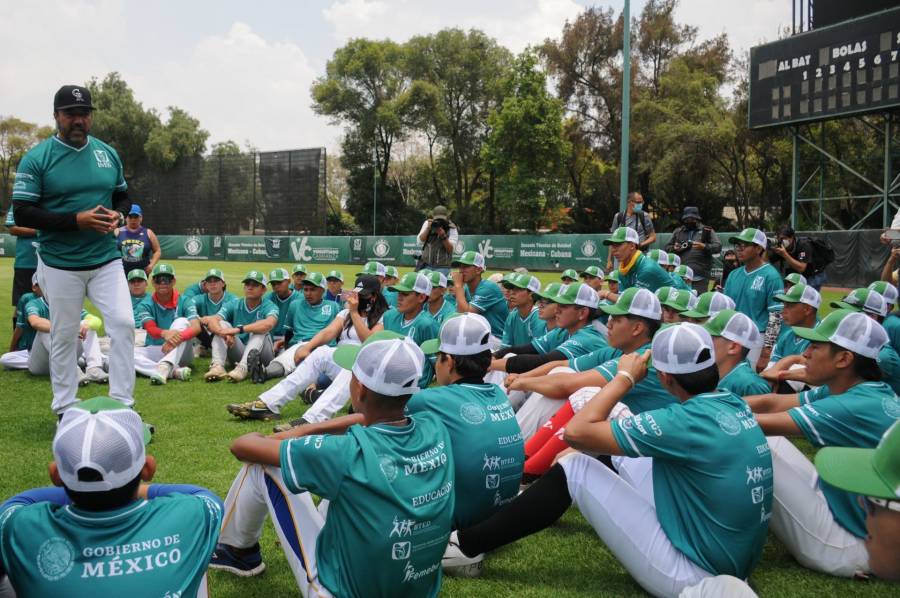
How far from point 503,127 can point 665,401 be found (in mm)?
40068

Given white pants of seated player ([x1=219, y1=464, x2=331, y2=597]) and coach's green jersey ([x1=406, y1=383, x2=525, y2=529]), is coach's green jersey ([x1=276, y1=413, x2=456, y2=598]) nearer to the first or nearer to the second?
white pants of seated player ([x1=219, y1=464, x2=331, y2=597])

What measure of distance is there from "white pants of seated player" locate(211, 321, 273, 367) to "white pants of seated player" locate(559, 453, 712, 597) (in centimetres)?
618

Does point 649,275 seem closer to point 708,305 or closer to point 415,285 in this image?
point 708,305

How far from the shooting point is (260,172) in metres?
43.3

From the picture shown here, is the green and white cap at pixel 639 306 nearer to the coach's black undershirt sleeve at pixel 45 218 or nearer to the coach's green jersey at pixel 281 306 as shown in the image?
the coach's black undershirt sleeve at pixel 45 218

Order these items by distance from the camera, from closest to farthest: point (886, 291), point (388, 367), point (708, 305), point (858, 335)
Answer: point (388, 367), point (858, 335), point (708, 305), point (886, 291)

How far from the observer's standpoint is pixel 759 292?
301 inches

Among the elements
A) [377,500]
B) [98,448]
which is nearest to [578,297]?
[377,500]

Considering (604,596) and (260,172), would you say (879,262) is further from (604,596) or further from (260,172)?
(260,172)

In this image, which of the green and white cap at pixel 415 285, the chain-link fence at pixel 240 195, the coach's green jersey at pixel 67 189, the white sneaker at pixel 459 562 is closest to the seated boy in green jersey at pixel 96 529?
the white sneaker at pixel 459 562

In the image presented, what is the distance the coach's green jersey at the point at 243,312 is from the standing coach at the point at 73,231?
3.74 meters

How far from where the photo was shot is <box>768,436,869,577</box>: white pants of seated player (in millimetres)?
3580

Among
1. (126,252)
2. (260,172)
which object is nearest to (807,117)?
(126,252)

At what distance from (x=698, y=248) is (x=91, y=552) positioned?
34.5ft
